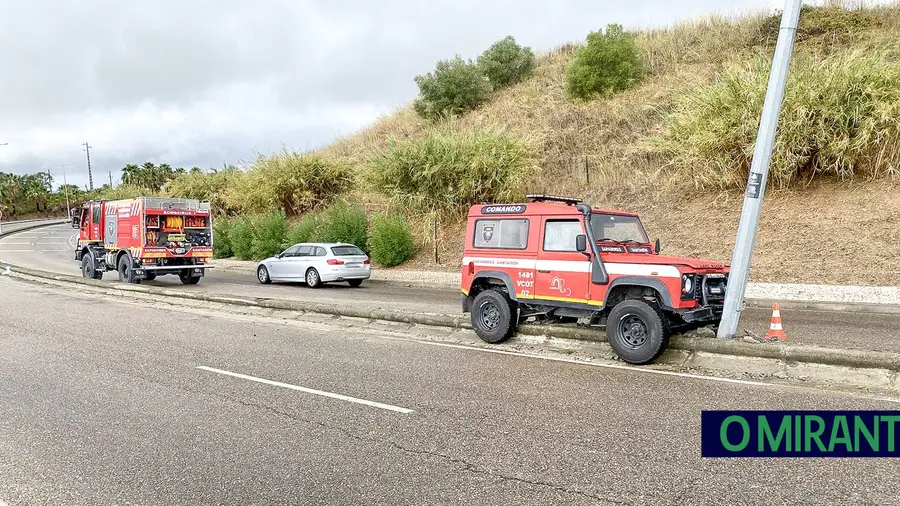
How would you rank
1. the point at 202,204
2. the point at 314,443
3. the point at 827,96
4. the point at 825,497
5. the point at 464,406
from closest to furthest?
the point at 825,497 → the point at 314,443 → the point at 464,406 → the point at 827,96 → the point at 202,204

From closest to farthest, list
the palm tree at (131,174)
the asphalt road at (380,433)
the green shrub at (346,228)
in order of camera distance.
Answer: the asphalt road at (380,433) → the green shrub at (346,228) → the palm tree at (131,174)

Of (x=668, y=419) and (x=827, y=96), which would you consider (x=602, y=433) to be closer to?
(x=668, y=419)

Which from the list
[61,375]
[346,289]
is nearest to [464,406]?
[61,375]

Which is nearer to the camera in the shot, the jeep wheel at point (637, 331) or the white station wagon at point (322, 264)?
the jeep wheel at point (637, 331)

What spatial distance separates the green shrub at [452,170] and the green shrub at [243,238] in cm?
1009

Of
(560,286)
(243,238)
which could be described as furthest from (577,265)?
(243,238)

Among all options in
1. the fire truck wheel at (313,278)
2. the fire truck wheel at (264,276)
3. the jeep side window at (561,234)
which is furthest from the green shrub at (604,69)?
the jeep side window at (561,234)

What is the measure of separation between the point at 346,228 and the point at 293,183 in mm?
9243

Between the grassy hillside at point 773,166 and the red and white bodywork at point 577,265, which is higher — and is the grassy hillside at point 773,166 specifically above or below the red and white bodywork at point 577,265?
above

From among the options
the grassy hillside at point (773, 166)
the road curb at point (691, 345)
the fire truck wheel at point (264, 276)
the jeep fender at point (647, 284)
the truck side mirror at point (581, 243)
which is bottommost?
the fire truck wheel at point (264, 276)

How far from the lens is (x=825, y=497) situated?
13.2ft

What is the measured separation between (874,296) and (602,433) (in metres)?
11.2

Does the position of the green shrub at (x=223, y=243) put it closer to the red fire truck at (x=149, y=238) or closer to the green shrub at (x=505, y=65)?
the red fire truck at (x=149, y=238)

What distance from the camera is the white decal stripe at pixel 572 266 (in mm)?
7668
